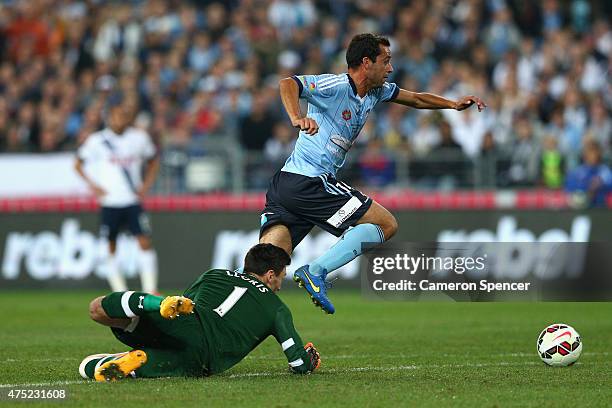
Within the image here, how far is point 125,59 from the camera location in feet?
77.7

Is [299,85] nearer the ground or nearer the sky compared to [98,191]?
nearer the sky

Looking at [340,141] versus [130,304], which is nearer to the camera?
[130,304]

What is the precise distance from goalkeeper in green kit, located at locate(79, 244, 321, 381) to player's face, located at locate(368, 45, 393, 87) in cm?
200

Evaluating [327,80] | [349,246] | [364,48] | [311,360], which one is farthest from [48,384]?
[364,48]

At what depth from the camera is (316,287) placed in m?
9.28

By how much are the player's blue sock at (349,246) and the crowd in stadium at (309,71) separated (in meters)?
8.71

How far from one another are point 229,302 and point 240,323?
163 millimetres

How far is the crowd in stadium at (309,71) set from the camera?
19.3 m

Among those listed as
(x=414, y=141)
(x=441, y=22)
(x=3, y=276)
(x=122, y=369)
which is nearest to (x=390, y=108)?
(x=414, y=141)

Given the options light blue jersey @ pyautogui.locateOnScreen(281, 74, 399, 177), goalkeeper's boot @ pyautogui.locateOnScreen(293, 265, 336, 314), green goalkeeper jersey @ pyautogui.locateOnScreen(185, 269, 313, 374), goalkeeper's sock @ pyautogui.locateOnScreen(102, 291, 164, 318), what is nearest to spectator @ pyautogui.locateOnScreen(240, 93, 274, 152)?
light blue jersey @ pyautogui.locateOnScreen(281, 74, 399, 177)

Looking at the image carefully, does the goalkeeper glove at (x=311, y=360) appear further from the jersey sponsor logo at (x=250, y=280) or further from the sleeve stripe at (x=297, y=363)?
the jersey sponsor logo at (x=250, y=280)

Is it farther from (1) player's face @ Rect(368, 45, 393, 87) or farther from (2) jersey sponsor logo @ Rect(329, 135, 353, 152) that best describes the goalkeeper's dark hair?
(1) player's face @ Rect(368, 45, 393, 87)

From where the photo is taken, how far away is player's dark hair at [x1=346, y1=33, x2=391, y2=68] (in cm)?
983

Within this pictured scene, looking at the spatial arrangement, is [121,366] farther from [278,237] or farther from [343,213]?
[343,213]
